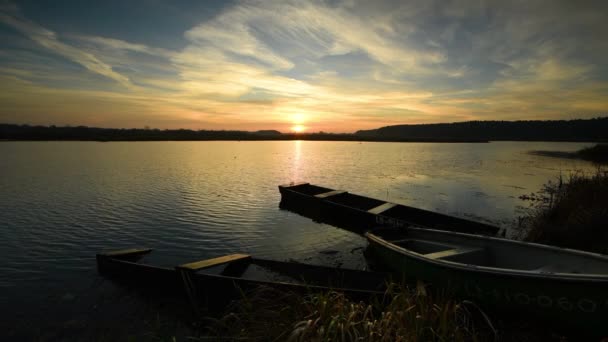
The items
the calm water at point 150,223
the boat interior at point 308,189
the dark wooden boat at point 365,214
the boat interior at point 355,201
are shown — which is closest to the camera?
the calm water at point 150,223

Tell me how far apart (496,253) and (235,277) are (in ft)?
27.0

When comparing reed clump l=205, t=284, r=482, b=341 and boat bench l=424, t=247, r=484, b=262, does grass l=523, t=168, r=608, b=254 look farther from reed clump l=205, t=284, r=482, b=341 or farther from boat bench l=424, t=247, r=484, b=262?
reed clump l=205, t=284, r=482, b=341

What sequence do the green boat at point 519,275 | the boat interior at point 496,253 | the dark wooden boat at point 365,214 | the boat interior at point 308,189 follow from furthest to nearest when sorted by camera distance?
1. the boat interior at point 308,189
2. the dark wooden boat at point 365,214
3. the boat interior at point 496,253
4. the green boat at point 519,275

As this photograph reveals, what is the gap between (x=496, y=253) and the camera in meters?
9.24

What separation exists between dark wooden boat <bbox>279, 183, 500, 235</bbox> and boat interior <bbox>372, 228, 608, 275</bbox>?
2.47 meters

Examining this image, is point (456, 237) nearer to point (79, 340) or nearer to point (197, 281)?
point (197, 281)

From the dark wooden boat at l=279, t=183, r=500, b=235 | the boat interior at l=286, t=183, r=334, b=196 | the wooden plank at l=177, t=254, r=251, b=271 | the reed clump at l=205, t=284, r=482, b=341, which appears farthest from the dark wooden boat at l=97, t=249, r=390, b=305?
the boat interior at l=286, t=183, r=334, b=196

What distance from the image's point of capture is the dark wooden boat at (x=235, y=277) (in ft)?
25.6

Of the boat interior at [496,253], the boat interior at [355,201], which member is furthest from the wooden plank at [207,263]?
the boat interior at [355,201]

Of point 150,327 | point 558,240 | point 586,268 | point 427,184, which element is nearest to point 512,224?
point 558,240

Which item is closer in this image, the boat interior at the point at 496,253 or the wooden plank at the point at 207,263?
the boat interior at the point at 496,253

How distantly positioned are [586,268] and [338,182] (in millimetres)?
25836

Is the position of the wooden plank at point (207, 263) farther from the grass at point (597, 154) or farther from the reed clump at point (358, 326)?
the grass at point (597, 154)

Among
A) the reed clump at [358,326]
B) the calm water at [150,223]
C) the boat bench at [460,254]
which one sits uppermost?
the reed clump at [358,326]
